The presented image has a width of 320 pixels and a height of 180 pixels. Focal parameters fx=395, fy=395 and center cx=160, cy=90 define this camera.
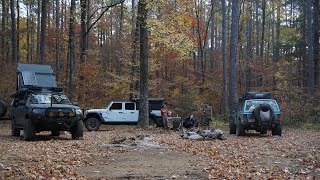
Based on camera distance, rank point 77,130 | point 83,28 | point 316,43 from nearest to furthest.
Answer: point 77,130, point 83,28, point 316,43

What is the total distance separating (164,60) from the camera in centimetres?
3975

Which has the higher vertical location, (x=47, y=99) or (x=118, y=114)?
(x=47, y=99)

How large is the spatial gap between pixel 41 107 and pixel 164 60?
26.7 m

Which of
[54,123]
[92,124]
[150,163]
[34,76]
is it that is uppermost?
[34,76]

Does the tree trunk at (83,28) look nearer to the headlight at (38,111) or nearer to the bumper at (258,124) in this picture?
the headlight at (38,111)

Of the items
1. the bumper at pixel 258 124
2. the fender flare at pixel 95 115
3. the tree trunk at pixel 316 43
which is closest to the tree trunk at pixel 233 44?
the bumper at pixel 258 124

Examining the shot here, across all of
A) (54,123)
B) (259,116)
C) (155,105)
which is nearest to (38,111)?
(54,123)

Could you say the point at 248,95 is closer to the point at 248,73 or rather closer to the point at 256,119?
the point at 256,119

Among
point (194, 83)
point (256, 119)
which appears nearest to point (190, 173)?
point (256, 119)

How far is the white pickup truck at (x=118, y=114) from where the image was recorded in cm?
2233

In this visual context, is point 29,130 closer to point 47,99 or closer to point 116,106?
point 47,99

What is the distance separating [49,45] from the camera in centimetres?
4425

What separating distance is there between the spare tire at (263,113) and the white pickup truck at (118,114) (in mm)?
7796

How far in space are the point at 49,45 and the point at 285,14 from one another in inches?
1270
